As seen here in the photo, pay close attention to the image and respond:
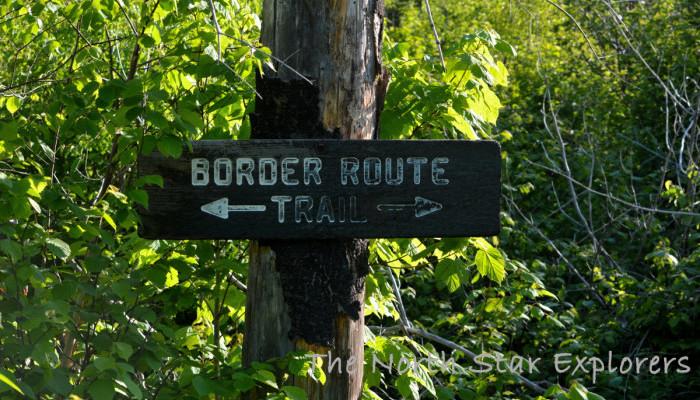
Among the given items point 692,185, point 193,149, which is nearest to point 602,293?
point 692,185

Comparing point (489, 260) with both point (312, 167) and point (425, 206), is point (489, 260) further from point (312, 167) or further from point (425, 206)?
point (312, 167)

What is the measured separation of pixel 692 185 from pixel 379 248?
339 centimetres

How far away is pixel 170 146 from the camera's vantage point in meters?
2.60

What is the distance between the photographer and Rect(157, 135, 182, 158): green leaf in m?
2.60

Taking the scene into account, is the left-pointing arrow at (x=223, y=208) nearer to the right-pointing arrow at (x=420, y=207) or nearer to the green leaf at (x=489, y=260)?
the right-pointing arrow at (x=420, y=207)

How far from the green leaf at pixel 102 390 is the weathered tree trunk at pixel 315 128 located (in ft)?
1.59

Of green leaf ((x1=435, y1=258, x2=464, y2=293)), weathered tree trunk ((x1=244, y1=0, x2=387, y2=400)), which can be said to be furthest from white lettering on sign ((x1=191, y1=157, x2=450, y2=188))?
green leaf ((x1=435, y1=258, x2=464, y2=293))

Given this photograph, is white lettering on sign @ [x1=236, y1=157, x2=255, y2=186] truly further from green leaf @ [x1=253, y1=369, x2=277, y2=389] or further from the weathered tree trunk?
green leaf @ [x1=253, y1=369, x2=277, y2=389]

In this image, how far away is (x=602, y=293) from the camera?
254 inches

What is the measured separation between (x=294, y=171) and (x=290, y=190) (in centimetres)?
6

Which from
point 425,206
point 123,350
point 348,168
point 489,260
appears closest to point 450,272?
point 489,260

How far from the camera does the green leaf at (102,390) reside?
244 cm

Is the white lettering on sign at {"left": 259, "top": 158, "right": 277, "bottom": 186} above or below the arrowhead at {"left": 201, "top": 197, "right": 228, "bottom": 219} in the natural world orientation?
above

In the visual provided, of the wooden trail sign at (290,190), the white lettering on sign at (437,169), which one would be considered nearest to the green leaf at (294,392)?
the wooden trail sign at (290,190)
